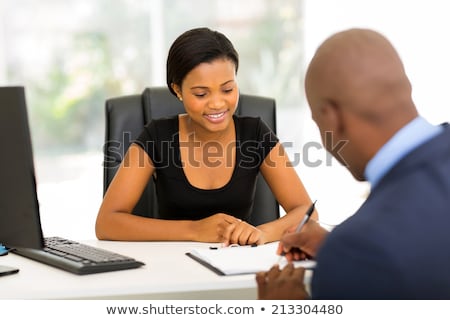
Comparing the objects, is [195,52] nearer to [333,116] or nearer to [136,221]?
[136,221]

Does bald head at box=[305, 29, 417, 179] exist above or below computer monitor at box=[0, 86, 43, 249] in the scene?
above

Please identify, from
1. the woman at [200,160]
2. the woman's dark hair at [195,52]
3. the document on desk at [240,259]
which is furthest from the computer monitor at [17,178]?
the woman's dark hair at [195,52]

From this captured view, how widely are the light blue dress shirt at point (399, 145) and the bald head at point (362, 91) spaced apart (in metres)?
0.01

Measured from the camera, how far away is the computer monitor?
54.7 inches

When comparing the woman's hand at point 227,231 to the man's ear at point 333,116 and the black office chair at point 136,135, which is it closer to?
the black office chair at point 136,135

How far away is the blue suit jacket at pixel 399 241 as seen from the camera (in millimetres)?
966

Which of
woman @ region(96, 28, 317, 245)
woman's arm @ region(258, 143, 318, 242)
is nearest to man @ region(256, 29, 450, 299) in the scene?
woman @ region(96, 28, 317, 245)

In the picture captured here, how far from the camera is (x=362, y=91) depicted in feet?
3.60

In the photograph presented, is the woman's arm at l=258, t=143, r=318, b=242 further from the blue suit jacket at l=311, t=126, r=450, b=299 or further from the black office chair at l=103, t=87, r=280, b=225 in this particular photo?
the blue suit jacket at l=311, t=126, r=450, b=299

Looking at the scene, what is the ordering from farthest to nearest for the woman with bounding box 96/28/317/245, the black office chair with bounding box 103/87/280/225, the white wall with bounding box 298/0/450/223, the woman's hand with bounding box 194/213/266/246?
the white wall with bounding box 298/0/450/223
the black office chair with bounding box 103/87/280/225
the woman with bounding box 96/28/317/245
the woman's hand with bounding box 194/213/266/246

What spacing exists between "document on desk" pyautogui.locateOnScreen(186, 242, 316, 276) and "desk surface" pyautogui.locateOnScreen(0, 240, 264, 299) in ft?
0.06

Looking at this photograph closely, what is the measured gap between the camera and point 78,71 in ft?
15.5

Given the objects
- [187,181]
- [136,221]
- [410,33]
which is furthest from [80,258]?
[410,33]

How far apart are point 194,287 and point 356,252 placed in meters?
0.58
